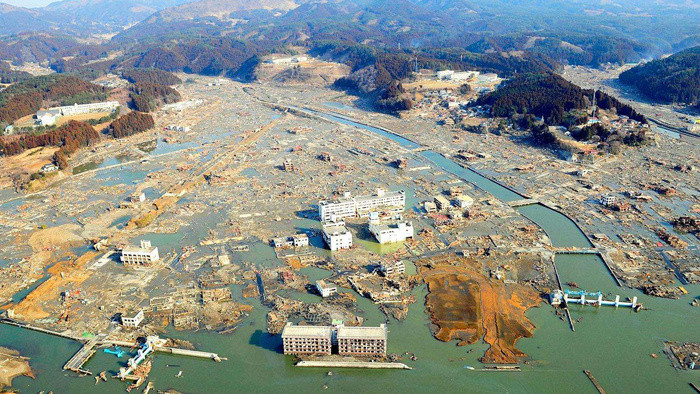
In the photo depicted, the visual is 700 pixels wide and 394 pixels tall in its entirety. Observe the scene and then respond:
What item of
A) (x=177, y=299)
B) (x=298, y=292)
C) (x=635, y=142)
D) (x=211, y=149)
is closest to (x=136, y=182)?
(x=211, y=149)

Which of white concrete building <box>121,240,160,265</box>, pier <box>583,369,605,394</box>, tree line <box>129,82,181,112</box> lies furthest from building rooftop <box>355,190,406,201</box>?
tree line <box>129,82,181,112</box>

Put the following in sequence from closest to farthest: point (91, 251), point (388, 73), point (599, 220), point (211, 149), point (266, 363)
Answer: point (266, 363), point (91, 251), point (599, 220), point (211, 149), point (388, 73)

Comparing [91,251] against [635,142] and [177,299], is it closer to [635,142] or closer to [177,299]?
[177,299]

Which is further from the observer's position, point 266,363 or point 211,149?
point 211,149

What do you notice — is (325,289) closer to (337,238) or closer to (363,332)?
(363,332)

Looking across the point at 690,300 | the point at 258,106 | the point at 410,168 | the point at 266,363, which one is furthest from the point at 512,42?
the point at 266,363

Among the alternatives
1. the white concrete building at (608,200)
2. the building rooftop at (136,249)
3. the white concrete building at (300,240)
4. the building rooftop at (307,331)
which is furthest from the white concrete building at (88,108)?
the white concrete building at (608,200)

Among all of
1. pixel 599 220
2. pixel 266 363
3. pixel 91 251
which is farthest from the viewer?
pixel 599 220

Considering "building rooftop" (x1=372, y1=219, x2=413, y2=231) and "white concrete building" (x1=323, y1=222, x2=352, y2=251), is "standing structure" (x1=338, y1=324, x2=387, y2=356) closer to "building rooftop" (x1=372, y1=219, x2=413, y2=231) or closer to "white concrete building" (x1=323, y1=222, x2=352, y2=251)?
"white concrete building" (x1=323, y1=222, x2=352, y2=251)
